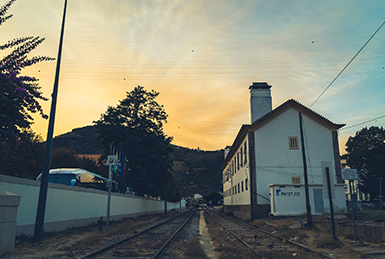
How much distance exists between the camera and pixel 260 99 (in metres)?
34.8

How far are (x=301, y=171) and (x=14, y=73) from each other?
2659 centimetres

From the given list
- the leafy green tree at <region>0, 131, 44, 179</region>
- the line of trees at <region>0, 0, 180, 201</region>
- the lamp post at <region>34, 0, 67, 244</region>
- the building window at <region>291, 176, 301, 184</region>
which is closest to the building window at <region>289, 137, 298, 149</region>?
the building window at <region>291, 176, 301, 184</region>

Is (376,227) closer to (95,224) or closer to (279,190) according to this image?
(279,190)

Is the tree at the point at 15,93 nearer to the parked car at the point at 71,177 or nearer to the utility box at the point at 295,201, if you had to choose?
the parked car at the point at 71,177

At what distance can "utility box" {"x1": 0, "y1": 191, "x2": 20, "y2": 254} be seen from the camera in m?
8.48

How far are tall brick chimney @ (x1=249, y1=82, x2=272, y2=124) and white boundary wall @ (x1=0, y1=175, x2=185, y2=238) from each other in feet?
58.9

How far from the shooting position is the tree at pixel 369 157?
159 feet

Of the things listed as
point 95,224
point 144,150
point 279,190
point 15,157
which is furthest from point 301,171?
point 15,157

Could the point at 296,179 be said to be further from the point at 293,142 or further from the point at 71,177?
the point at 71,177

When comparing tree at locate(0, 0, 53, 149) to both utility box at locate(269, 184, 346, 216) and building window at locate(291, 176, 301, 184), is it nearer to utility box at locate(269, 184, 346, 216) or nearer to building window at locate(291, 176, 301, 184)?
utility box at locate(269, 184, 346, 216)

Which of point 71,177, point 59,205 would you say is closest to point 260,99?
point 71,177

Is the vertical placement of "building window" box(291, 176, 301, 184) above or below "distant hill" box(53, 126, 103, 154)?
below

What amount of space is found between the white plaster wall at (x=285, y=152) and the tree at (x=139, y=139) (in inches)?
491

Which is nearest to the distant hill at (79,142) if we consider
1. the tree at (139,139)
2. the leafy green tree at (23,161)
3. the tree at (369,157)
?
the leafy green tree at (23,161)
